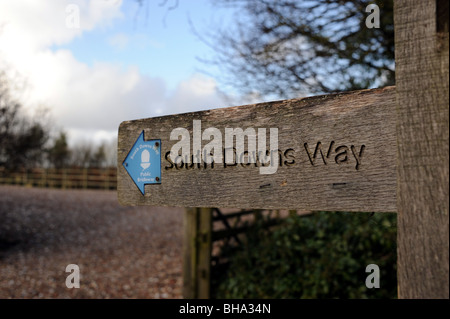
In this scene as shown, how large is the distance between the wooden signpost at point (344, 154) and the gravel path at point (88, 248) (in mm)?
5239

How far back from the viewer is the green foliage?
14.1 ft

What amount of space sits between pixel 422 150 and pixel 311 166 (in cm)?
36

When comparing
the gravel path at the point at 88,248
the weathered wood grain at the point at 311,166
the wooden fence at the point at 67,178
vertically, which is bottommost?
the gravel path at the point at 88,248

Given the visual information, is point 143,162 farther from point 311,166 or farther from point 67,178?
point 67,178

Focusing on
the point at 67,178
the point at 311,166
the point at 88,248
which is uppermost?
the point at 67,178

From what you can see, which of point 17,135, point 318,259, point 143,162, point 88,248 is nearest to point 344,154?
point 143,162

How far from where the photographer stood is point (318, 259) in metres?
4.55

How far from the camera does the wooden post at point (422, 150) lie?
1006 mm

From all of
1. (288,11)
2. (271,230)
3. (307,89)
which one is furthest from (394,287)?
(288,11)

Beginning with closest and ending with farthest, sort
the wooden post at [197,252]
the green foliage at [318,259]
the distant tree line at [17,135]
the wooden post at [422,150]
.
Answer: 1. the wooden post at [422,150]
2. the green foliage at [318,259]
3. the wooden post at [197,252]
4. the distant tree line at [17,135]

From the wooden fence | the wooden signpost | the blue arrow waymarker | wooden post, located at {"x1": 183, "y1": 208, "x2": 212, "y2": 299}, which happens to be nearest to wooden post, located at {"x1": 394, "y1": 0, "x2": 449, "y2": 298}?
the wooden signpost

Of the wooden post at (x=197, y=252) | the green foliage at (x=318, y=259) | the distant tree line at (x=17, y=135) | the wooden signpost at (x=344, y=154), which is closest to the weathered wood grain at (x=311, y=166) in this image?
the wooden signpost at (x=344, y=154)

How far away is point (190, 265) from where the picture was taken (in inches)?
222

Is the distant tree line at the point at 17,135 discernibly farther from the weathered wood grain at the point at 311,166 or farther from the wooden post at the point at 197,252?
the weathered wood grain at the point at 311,166
